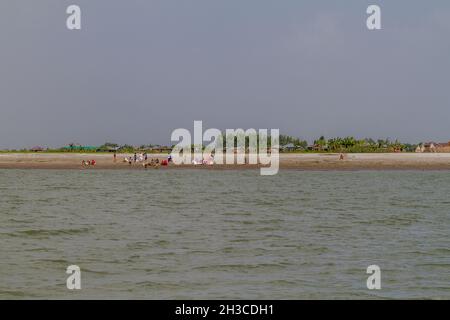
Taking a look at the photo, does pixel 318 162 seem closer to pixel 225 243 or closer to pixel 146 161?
pixel 146 161

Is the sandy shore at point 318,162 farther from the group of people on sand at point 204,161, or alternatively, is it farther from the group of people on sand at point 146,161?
the group of people on sand at point 204,161

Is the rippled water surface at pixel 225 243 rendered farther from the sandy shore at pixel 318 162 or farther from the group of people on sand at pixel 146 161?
the sandy shore at pixel 318 162

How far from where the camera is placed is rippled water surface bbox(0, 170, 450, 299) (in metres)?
14.2

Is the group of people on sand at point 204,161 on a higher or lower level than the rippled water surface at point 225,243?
higher

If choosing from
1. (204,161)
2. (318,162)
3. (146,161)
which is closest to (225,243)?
(204,161)

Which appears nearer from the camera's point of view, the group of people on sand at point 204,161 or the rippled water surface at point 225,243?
the rippled water surface at point 225,243

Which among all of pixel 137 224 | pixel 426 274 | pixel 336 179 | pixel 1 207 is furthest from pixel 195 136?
pixel 426 274

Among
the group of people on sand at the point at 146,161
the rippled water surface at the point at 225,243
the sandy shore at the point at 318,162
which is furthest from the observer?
the sandy shore at the point at 318,162

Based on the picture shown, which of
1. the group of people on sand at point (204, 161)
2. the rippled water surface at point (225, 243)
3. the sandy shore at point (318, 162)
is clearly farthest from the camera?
the group of people on sand at point (204, 161)

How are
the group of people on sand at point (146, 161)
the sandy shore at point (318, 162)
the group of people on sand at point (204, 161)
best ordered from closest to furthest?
1. the group of people on sand at point (146, 161)
2. the sandy shore at point (318, 162)
3. the group of people on sand at point (204, 161)

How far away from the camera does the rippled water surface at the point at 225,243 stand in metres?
14.2

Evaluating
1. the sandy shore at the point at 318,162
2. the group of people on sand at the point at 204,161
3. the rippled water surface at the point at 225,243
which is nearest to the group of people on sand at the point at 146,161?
the sandy shore at the point at 318,162

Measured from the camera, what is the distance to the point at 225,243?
A: 19.7 meters

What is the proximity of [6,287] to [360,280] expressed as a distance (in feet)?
23.2
